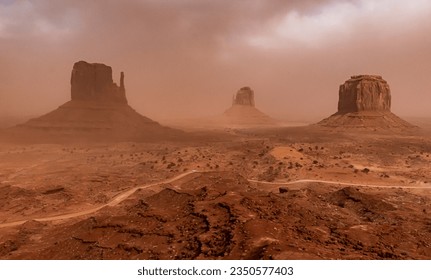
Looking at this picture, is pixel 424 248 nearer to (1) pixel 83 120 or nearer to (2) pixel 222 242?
(2) pixel 222 242

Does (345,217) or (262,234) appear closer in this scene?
(262,234)

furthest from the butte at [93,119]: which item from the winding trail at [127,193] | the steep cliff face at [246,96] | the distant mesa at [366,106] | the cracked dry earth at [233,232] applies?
the steep cliff face at [246,96]

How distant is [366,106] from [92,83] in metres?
94.5

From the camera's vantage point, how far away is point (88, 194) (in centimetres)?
3058

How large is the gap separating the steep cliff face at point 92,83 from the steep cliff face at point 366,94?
8234cm

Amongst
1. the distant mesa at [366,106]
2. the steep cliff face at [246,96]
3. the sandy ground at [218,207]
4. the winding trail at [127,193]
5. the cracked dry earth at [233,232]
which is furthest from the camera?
the steep cliff face at [246,96]

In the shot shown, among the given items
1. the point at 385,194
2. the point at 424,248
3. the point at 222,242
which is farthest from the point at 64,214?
the point at 385,194

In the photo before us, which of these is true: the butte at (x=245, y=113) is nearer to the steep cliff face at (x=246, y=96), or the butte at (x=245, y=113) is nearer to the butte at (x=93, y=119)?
the steep cliff face at (x=246, y=96)

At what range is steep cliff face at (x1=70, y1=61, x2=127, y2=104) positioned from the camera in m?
95.9

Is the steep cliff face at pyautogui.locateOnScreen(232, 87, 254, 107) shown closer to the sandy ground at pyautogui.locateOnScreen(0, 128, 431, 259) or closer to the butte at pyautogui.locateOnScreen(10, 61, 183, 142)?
the butte at pyautogui.locateOnScreen(10, 61, 183, 142)

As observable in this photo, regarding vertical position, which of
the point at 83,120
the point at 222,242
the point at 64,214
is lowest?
the point at 64,214

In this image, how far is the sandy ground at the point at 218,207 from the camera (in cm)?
1540
